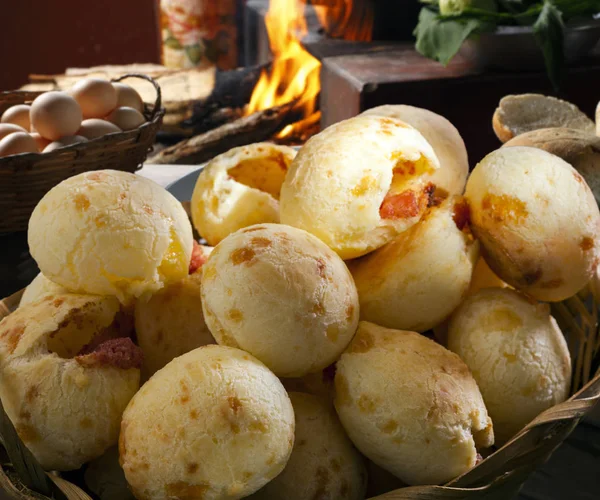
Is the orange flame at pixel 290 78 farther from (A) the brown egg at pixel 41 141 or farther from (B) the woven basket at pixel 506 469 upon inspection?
(B) the woven basket at pixel 506 469

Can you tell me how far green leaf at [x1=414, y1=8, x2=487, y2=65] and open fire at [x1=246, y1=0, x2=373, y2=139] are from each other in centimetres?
61

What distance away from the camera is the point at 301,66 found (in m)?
2.34

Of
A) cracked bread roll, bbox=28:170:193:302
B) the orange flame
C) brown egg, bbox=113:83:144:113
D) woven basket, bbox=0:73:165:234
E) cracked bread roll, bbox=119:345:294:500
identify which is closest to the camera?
cracked bread roll, bbox=119:345:294:500

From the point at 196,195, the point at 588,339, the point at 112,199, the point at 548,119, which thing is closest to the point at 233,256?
the point at 112,199

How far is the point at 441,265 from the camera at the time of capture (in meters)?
0.58

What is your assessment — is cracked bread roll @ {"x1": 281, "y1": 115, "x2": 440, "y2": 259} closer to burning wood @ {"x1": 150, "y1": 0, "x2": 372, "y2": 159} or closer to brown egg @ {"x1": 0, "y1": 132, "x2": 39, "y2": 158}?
brown egg @ {"x1": 0, "y1": 132, "x2": 39, "y2": 158}

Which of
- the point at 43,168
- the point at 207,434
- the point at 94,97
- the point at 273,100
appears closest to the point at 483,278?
the point at 207,434

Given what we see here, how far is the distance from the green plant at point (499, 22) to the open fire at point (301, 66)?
0.59 metres

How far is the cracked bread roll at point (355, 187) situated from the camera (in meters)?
0.59

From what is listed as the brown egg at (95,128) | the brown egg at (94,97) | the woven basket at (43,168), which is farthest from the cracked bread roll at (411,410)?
the brown egg at (94,97)

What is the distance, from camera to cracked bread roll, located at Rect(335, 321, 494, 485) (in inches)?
19.6

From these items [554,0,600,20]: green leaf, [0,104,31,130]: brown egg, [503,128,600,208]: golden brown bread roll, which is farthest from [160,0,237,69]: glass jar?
[503,128,600,208]: golden brown bread roll

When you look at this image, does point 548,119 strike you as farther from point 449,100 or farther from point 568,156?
point 449,100

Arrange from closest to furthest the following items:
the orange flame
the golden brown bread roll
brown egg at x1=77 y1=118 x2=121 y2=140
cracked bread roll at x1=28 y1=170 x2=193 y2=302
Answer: cracked bread roll at x1=28 y1=170 x2=193 y2=302 < the golden brown bread roll < brown egg at x1=77 y1=118 x2=121 y2=140 < the orange flame
